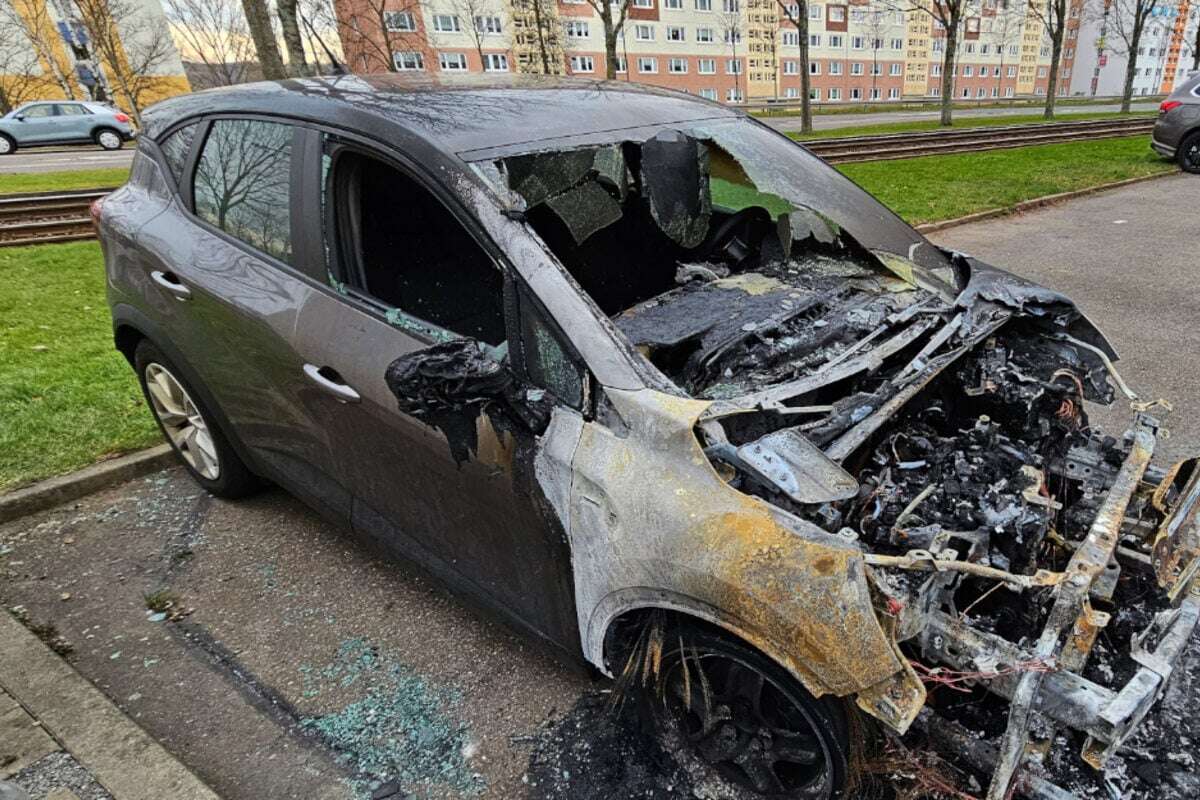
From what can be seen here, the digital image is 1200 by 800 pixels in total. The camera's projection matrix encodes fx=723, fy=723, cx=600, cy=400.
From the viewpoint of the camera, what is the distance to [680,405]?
5.90ft

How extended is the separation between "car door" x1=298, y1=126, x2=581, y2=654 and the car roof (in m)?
0.18

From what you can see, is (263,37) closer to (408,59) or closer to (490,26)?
(408,59)

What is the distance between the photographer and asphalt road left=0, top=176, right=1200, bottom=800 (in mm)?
2316

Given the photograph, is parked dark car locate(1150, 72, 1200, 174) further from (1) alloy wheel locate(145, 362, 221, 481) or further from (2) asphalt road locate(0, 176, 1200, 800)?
(1) alloy wheel locate(145, 362, 221, 481)

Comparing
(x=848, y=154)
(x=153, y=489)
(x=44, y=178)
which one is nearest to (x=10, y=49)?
(x=44, y=178)

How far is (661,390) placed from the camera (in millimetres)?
1863

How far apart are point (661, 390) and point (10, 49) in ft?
154

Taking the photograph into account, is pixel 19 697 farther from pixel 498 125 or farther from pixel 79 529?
pixel 498 125

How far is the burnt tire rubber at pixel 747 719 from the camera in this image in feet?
5.80

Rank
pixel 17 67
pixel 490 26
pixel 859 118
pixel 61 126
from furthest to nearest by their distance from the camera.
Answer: pixel 490 26 < pixel 17 67 < pixel 859 118 < pixel 61 126

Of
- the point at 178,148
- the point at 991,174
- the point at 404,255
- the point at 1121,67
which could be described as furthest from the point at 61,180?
the point at 1121,67

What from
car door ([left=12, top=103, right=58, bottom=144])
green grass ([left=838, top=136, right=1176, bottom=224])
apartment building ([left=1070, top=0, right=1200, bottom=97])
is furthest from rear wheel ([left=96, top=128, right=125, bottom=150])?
apartment building ([left=1070, top=0, right=1200, bottom=97])

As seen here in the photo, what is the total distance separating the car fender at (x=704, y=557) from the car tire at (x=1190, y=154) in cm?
1547

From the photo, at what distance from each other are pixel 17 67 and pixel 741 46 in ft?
161
